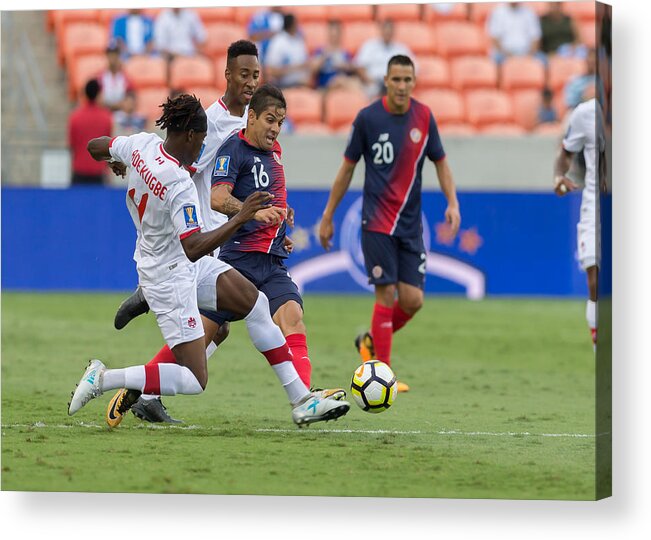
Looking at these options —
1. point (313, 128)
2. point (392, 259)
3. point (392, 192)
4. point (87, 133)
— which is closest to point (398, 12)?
point (313, 128)

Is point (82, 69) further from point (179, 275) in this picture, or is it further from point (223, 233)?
point (223, 233)

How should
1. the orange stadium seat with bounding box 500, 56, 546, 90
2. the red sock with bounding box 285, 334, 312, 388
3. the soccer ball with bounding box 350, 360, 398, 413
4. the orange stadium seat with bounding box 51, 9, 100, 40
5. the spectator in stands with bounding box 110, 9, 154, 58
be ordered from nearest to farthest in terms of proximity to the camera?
the soccer ball with bounding box 350, 360, 398, 413, the red sock with bounding box 285, 334, 312, 388, the spectator in stands with bounding box 110, 9, 154, 58, the orange stadium seat with bounding box 51, 9, 100, 40, the orange stadium seat with bounding box 500, 56, 546, 90

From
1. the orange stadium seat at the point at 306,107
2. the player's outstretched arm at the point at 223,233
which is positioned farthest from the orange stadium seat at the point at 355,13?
the player's outstretched arm at the point at 223,233

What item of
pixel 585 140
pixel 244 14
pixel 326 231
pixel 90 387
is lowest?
pixel 90 387

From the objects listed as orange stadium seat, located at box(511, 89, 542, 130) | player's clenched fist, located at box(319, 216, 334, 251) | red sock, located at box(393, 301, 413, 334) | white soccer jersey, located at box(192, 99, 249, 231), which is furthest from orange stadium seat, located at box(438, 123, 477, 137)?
white soccer jersey, located at box(192, 99, 249, 231)

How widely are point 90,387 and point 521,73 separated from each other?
980cm

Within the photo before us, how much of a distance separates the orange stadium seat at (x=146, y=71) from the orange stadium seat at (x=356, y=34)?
6.39 feet

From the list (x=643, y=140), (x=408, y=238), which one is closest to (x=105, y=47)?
(x=408, y=238)

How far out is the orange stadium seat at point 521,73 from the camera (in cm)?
1452

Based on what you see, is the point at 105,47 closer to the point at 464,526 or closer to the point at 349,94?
the point at 349,94

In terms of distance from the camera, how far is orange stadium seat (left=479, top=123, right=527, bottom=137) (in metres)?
14.4

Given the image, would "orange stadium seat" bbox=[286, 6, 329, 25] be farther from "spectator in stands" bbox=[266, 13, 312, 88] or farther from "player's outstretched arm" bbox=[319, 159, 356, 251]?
"player's outstretched arm" bbox=[319, 159, 356, 251]

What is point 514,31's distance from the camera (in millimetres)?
14766

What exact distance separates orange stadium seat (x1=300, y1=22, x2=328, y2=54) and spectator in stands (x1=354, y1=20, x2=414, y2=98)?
422mm
